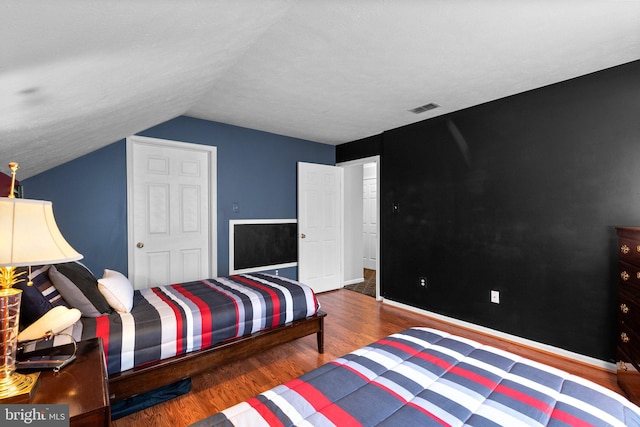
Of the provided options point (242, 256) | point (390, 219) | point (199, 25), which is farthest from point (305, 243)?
point (199, 25)

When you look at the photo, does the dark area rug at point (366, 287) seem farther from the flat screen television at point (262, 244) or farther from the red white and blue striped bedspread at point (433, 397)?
the red white and blue striped bedspread at point (433, 397)

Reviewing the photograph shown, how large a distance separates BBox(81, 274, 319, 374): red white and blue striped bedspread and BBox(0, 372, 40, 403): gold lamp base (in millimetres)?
661

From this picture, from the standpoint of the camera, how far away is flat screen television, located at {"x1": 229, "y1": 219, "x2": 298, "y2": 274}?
13.3 ft

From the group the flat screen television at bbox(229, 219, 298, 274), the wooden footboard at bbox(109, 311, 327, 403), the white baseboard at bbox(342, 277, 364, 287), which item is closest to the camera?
the wooden footboard at bbox(109, 311, 327, 403)

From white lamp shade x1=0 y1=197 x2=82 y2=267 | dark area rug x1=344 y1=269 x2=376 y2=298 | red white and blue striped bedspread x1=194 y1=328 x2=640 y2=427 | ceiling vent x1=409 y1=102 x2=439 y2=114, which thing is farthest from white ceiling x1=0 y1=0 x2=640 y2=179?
dark area rug x1=344 y1=269 x2=376 y2=298

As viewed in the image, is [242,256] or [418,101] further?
[242,256]

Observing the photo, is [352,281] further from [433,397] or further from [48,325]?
[48,325]

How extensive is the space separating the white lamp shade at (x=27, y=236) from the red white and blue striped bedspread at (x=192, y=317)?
0.97 metres

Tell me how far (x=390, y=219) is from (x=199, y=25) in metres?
3.42

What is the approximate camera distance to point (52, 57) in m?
1.00

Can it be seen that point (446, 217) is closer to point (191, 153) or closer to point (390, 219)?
point (390, 219)

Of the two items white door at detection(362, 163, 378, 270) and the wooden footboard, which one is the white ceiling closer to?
the wooden footboard

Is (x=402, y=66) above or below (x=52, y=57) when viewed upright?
above

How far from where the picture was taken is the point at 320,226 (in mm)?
4871
